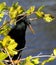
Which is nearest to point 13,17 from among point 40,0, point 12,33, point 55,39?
point 12,33

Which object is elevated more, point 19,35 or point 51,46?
point 19,35

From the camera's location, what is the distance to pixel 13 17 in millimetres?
877

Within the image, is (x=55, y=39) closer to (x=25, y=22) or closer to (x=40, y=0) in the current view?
(x=40, y=0)

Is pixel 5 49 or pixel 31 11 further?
pixel 31 11

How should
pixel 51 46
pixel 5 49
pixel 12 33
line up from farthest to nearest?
pixel 51 46, pixel 12 33, pixel 5 49

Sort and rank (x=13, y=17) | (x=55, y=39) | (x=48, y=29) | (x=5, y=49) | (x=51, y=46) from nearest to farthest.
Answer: (x=5, y=49) < (x=13, y=17) < (x=51, y=46) < (x=55, y=39) < (x=48, y=29)

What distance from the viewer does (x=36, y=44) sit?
511 centimetres

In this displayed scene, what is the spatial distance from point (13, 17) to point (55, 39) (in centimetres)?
434

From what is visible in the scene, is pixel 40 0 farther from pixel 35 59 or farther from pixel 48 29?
pixel 35 59

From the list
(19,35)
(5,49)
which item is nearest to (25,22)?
(19,35)

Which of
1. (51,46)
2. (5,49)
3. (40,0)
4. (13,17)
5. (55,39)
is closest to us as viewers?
(5,49)

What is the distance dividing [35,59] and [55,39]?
439cm

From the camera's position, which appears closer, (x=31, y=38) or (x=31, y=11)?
(x=31, y=11)

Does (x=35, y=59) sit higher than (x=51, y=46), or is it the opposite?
(x=35, y=59)
